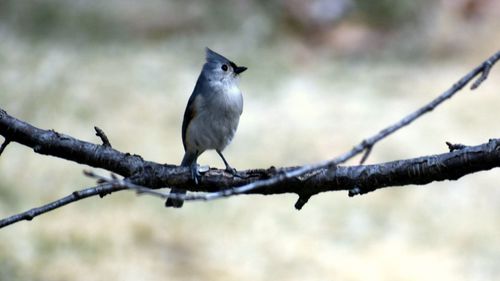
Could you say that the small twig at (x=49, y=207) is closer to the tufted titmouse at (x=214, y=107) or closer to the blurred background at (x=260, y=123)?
the tufted titmouse at (x=214, y=107)

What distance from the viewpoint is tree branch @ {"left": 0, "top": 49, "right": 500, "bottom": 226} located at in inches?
105

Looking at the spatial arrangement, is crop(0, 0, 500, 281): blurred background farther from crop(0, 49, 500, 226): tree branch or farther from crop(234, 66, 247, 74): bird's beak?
crop(0, 49, 500, 226): tree branch

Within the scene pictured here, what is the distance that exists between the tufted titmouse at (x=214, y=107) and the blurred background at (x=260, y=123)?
3.39 m

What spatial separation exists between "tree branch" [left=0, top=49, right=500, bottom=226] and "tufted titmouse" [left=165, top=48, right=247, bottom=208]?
92cm

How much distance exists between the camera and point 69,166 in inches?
343

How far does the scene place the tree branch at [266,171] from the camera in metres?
2.66

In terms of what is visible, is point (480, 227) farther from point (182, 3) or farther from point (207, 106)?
point (182, 3)

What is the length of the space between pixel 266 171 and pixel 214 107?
124cm

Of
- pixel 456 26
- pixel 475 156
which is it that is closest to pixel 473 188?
pixel 456 26

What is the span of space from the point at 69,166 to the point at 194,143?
4.84 metres

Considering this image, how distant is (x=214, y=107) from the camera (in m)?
4.08

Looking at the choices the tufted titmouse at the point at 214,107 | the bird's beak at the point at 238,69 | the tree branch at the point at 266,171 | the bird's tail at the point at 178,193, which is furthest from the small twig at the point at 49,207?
the bird's beak at the point at 238,69

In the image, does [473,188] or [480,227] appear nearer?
[480,227]

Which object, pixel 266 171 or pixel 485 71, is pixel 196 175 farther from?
pixel 485 71
